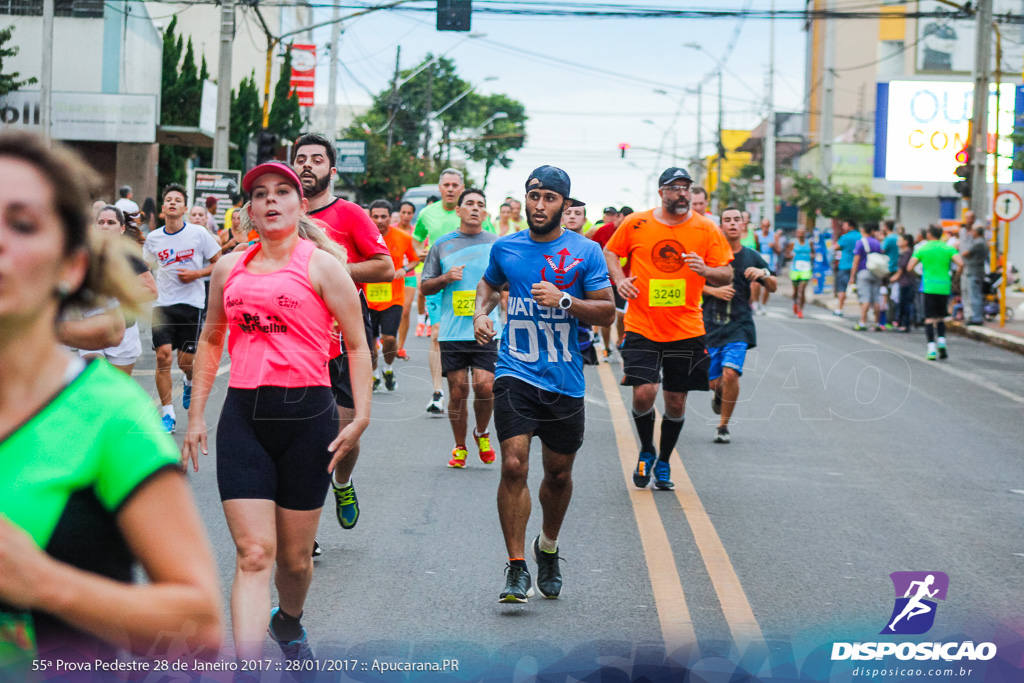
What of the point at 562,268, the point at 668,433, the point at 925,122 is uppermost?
the point at 925,122

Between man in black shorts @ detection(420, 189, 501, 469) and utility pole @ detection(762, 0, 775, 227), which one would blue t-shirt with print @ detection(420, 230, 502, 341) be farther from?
utility pole @ detection(762, 0, 775, 227)

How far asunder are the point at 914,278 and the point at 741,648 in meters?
20.0

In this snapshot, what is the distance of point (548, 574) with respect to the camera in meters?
5.68

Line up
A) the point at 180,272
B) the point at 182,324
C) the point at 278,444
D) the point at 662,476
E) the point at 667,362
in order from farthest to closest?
the point at 182,324 → the point at 180,272 → the point at 662,476 → the point at 667,362 → the point at 278,444

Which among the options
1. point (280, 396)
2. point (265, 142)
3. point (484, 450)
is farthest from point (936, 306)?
point (280, 396)

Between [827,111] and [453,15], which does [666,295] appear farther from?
[827,111]

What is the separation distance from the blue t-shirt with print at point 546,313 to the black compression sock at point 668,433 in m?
2.52

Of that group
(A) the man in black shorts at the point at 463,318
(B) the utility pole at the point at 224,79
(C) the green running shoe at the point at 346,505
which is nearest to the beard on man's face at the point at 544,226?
(C) the green running shoe at the point at 346,505

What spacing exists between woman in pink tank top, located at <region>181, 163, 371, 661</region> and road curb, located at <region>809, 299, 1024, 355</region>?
57.8 ft

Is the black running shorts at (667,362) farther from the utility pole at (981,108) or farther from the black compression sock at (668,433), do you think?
the utility pole at (981,108)

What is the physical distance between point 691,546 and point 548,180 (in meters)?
2.24

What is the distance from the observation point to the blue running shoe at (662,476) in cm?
827

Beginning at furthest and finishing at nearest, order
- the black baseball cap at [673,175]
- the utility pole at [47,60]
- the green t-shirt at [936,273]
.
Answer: the utility pole at [47,60] < the green t-shirt at [936,273] < the black baseball cap at [673,175]

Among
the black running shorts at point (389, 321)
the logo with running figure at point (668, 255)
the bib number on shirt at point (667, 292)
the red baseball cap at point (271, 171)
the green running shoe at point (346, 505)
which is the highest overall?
the red baseball cap at point (271, 171)
